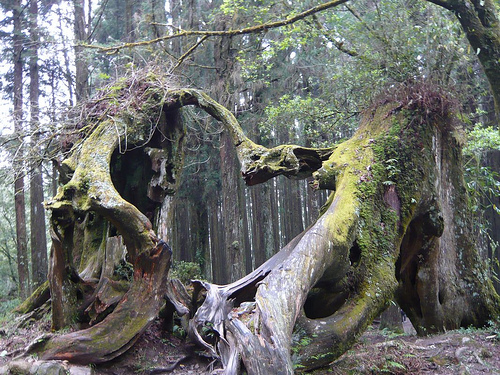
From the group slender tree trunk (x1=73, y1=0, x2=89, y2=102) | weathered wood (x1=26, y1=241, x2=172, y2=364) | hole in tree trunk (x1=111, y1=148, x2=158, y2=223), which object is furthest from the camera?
slender tree trunk (x1=73, y1=0, x2=89, y2=102)

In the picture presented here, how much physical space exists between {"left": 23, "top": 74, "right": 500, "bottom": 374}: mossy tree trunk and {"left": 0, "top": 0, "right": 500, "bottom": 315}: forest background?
38.8 inches

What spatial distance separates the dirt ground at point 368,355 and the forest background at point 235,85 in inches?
106

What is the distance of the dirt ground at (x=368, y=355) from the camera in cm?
517

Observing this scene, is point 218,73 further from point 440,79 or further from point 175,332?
point 175,332

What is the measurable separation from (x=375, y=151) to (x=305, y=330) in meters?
3.34

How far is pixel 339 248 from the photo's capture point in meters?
5.37

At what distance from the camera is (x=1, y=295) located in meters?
21.9

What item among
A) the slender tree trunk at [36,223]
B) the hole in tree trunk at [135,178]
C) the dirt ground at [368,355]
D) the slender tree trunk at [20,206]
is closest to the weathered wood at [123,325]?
the dirt ground at [368,355]

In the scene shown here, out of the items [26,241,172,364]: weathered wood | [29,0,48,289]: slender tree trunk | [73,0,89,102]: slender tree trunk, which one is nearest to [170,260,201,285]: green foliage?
[29,0,48,289]: slender tree trunk

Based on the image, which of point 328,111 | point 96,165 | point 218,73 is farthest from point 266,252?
point 96,165

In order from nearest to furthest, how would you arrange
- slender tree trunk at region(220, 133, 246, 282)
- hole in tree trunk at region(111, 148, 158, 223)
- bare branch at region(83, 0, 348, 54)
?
1. bare branch at region(83, 0, 348, 54)
2. hole in tree trunk at region(111, 148, 158, 223)
3. slender tree trunk at region(220, 133, 246, 282)

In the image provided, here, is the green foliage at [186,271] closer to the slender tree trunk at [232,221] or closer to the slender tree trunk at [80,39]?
the slender tree trunk at [232,221]

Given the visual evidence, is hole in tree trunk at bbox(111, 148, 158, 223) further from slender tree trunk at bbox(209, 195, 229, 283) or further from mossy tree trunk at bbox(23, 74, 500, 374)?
slender tree trunk at bbox(209, 195, 229, 283)

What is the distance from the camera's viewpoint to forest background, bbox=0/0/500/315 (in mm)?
9008
